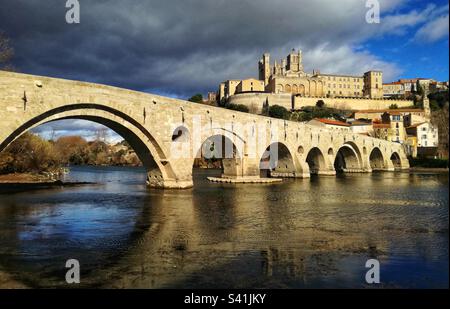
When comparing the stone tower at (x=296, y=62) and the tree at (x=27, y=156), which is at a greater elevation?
the stone tower at (x=296, y=62)

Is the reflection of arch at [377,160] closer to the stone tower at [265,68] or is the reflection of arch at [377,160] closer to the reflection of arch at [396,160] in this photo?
the reflection of arch at [396,160]

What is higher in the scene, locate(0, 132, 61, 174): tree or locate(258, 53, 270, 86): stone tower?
locate(258, 53, 270, 86): stone tower

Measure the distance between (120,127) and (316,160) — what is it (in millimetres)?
30620

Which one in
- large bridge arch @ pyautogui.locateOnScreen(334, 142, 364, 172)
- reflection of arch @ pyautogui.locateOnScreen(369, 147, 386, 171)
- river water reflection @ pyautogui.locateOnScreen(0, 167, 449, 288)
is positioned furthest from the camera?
reflection of arch @ pyautogui.locateOnScreen(369, 147, 386, 171)

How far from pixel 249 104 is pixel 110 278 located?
296 feet

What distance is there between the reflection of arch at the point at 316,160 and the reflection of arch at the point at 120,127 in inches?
1002

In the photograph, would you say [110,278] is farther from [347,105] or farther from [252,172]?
[347,105]

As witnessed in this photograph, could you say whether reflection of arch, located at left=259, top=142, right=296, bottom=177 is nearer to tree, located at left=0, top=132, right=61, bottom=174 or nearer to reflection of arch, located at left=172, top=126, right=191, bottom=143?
reflection of arch, located at left=172, top=126, right=191, bottom=143

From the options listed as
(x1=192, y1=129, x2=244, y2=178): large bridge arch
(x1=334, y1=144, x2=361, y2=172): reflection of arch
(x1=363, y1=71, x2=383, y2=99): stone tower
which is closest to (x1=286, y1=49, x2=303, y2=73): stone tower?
(x1=363, y1=71, x2=383, y2=99): stone tower

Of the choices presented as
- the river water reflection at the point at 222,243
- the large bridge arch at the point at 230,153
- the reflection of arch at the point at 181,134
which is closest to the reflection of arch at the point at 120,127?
the reflection of arch at the point at 181,134

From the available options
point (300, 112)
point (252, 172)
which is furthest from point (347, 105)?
point (252, 172)

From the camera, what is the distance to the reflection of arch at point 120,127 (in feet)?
57.0

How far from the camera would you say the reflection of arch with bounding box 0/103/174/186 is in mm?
17375
